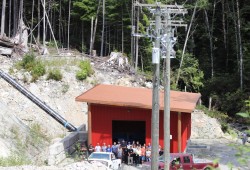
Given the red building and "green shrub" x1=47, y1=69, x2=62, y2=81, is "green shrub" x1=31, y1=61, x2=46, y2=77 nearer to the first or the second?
"green shrub" x1=47, y1=69, x2=62, y2=81

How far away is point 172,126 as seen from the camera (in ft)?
74.1

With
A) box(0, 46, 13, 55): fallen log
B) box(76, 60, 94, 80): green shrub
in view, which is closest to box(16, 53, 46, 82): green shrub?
box(0, 46, 13, 55): fallen log

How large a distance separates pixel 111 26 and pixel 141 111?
34.0m

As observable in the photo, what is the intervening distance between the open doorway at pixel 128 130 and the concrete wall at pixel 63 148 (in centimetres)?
183

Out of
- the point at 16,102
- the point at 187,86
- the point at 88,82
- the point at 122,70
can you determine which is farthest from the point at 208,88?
the point at 16,102

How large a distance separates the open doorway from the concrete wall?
1.83 meters

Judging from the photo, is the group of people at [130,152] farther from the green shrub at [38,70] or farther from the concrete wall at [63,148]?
the green shrub at [38,70]

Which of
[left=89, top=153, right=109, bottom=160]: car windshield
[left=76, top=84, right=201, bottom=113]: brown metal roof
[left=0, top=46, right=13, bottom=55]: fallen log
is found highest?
[left=0, top=46, right=13, bottom=55]: fallen log

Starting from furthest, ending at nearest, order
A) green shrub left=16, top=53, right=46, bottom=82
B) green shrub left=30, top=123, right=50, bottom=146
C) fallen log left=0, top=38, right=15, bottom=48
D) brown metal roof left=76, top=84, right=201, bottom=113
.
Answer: fallen log left=0, top=38, right=15, bottom=48 → green shrub left=16, top=53, right=46, bottom=82 → green shrub left=30, top=123, right=50, bottom=146 → brown metal roof left=76, top=84, right=201, bottom=113

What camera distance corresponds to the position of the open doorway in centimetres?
2503

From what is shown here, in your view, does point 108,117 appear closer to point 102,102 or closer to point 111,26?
point 102,102

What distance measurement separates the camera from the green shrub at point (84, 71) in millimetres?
36375

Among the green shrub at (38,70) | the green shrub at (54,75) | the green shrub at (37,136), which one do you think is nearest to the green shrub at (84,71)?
the green shrub at (54,75)

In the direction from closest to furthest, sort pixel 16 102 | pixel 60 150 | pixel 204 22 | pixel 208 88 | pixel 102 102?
1. pixel 60 150
2. pixel 102 102
3. pixel 16 102
4. pixel 208 88
5. pixel 204 22
